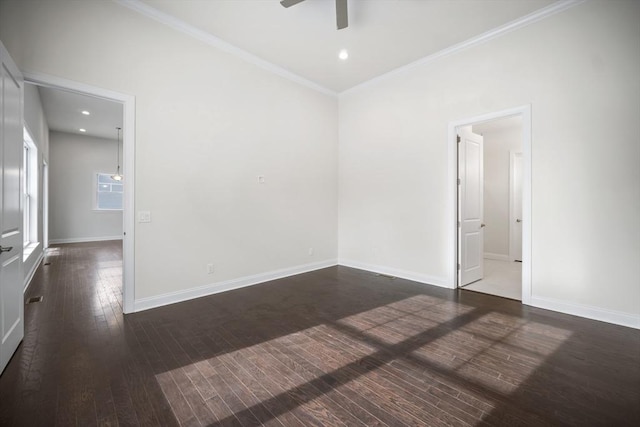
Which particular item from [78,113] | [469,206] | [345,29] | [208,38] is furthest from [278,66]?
[78,113]

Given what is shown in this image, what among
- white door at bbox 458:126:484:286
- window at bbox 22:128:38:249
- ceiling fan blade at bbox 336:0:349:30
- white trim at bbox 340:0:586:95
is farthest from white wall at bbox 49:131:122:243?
white door at bbox 458:126:484:286

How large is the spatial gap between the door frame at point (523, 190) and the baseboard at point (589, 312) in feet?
0.49

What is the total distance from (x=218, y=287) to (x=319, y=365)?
231 centimetres

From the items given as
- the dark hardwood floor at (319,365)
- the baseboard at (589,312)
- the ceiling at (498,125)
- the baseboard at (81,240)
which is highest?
the ceiling at (498,125)

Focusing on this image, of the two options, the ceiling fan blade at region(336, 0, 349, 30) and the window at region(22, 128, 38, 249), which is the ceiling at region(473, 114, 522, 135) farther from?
the window at region(22, 128, 38, 249)

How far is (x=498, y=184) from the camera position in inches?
268

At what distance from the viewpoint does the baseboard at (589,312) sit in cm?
287

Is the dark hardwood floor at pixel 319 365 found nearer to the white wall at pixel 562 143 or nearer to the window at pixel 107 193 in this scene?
the white wall at pixel 562 143

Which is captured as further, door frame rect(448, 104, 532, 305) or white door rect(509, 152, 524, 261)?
white door rect(509, 152, 524, 261)

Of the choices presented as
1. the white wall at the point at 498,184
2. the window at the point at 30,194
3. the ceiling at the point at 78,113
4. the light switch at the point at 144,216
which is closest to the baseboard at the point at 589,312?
the white wall at the point at 498,184

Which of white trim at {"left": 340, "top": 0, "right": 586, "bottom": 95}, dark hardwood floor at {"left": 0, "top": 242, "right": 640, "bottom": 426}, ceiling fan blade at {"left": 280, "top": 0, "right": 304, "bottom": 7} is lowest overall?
dark hardwood floor at {"left": 0, "top": 242, "right": 640, "bottom": 426}

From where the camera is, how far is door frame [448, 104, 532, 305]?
3488 millimetres

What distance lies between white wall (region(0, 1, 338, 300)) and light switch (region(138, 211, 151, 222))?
6 centimetres

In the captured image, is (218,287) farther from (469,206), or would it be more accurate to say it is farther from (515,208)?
(515,208)
